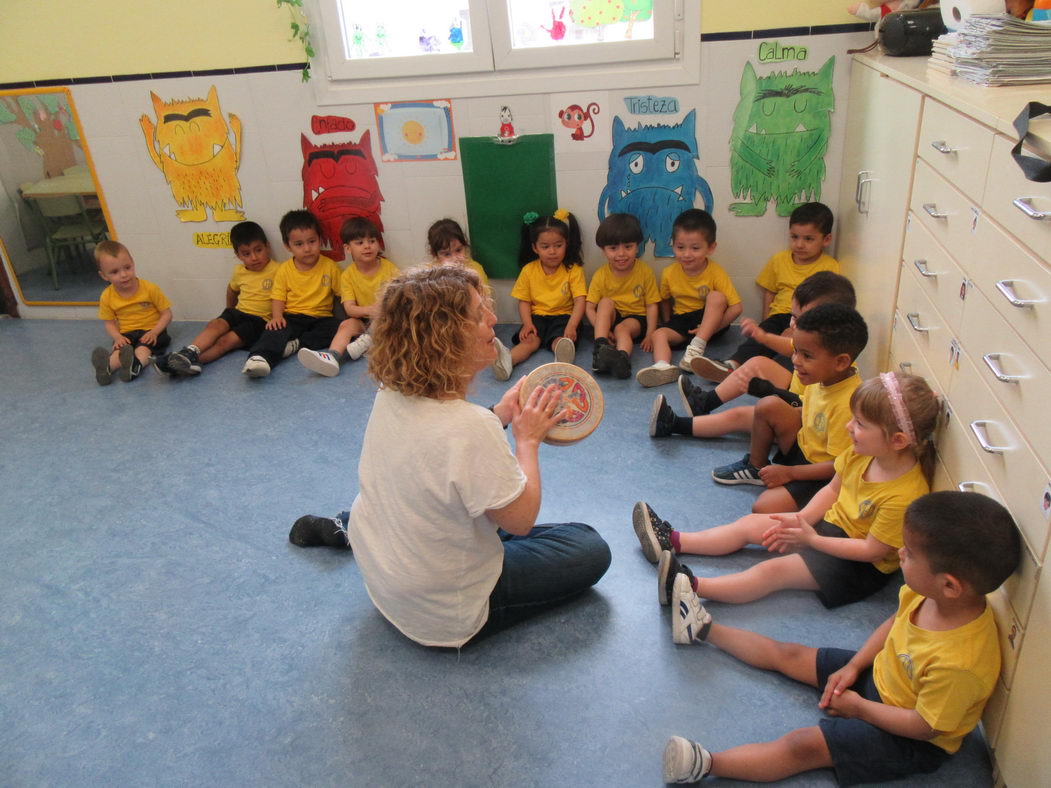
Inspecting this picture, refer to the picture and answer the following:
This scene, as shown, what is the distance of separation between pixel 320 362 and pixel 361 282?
57 cm

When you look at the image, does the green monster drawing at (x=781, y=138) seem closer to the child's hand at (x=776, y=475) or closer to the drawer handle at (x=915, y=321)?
the drawer handle at (x=915, y=321)

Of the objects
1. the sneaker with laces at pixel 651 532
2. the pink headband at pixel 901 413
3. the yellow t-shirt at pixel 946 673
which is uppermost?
the pink headband at pixel 901 413

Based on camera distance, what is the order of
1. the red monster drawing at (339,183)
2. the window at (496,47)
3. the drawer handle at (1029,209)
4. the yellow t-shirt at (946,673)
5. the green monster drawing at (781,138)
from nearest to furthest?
the drawer handle at (1029,209) → the yellow t-shirt at (946,673) → the green monster drawing at (781,138) → the window at (496,47) → the red monster drawing at (339,183)

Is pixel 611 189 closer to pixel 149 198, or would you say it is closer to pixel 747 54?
pixel 747 54

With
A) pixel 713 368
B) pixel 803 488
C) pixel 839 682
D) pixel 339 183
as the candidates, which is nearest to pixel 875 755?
pixel 839 682

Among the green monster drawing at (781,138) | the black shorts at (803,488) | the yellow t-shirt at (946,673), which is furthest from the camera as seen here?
the green monster drawing at (781,138)

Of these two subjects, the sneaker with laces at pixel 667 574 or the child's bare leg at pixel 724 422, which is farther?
the child's bare leg at pixel 724 422

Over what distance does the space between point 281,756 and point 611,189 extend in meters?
2.81

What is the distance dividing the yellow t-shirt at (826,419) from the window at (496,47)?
5.81ft

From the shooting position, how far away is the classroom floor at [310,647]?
69.8 inches

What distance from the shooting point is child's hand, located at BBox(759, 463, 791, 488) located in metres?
2.40

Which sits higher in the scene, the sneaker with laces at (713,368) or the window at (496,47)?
the window at (496,47)

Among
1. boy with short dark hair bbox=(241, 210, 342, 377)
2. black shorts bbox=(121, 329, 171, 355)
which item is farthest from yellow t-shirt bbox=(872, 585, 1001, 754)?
black shorts bbox=(121, 329, 171, 355)

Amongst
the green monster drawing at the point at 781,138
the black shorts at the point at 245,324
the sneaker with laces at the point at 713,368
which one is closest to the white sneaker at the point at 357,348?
the black shorts at the point at 245,324
